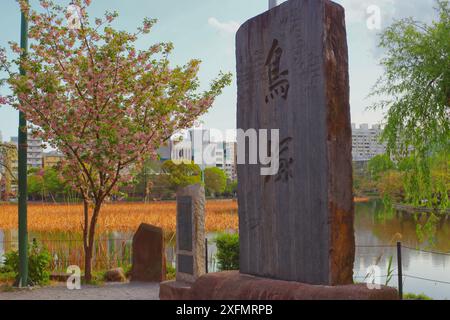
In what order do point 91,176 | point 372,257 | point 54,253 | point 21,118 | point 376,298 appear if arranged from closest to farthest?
point 376,298
point 21,118
point 91,176
point 54,253
point 372,257

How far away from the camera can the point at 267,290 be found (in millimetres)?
4039


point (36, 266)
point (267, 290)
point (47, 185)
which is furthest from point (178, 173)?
point (267, 290)

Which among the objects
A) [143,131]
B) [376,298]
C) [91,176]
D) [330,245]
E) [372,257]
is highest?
[143,131]

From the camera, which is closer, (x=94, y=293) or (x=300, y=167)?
(x=300, y=167)

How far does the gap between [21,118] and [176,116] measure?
232 centimetres

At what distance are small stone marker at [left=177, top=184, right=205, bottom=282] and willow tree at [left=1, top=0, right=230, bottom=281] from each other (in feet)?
5.08

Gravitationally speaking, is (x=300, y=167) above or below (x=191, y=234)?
above

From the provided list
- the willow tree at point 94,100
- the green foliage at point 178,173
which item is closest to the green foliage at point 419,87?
the willow tree at point 94,100

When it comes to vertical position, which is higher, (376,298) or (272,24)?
(272,24)

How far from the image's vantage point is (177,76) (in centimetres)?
897

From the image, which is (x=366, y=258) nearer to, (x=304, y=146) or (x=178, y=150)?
Result: (x=304, y=146)

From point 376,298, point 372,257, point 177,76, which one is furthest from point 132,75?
point 372,257

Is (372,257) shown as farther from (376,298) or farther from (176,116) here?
(376,298)

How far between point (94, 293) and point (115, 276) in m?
1.12
